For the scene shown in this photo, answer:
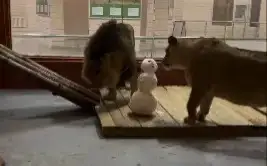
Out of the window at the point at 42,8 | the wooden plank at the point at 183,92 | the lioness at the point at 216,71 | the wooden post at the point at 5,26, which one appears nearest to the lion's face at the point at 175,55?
the lioness at the point at 216,71

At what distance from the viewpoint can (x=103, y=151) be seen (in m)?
1.03

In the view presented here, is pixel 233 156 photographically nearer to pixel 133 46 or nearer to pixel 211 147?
pixel 211 147

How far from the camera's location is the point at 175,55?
1052 millimetres

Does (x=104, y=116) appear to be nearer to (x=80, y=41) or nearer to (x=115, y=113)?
(x=115, y=113)

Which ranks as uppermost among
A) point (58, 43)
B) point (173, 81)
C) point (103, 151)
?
point (58, 43)

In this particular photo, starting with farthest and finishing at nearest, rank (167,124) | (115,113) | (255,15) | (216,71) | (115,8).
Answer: (115,8), (115,113), (167,124), (216,71), (255,15)

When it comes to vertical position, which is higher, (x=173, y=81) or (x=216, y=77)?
(x=216, y=77)

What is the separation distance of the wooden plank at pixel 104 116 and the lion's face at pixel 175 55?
239 mm

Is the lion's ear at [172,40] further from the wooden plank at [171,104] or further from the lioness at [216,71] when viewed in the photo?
the wooden plank at [171,104]

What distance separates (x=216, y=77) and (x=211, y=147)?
1.24 ft

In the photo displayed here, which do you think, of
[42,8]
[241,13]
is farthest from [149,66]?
[241,13]

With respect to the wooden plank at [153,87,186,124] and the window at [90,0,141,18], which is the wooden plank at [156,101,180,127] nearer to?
the wooden plank at [153,87,186,124]

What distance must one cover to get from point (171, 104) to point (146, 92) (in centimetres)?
14

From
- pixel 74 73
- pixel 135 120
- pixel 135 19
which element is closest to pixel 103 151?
pixel 135 120
